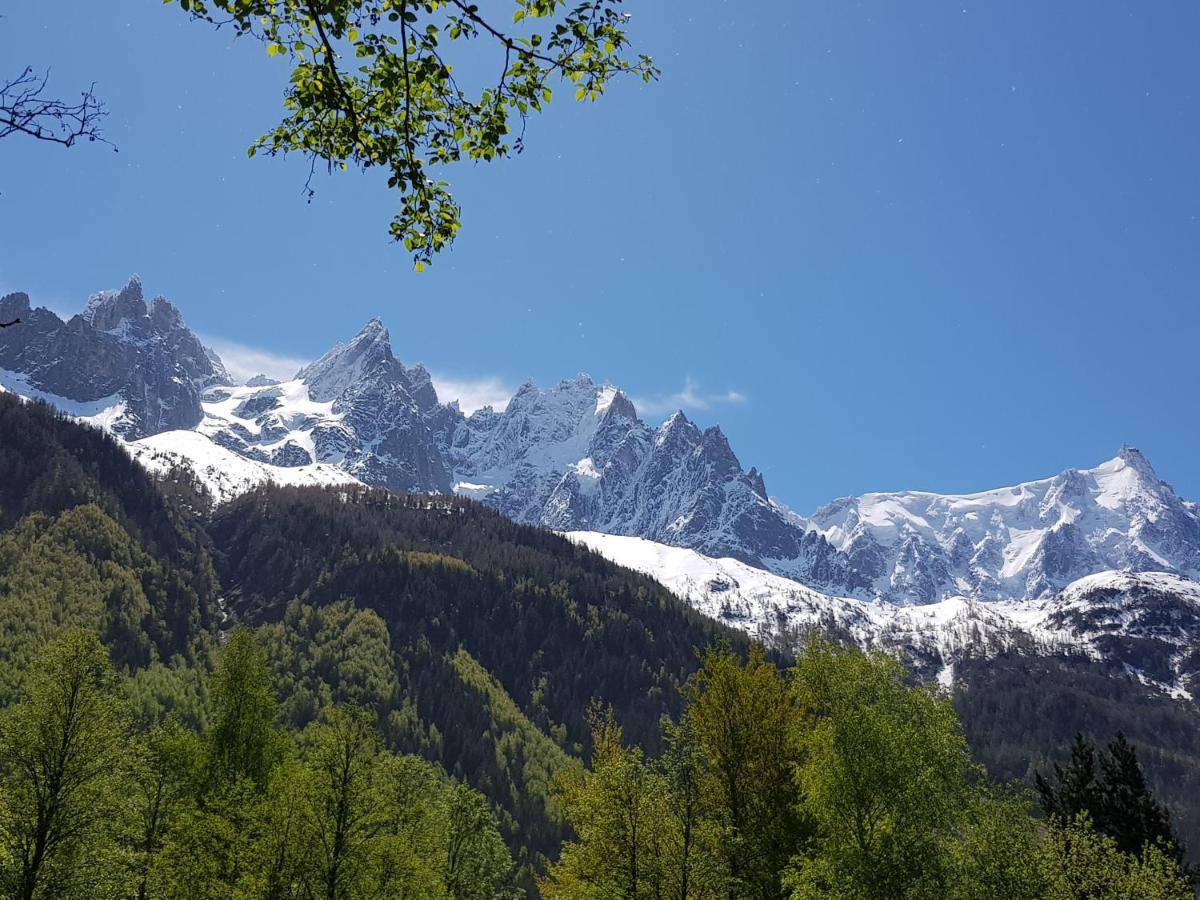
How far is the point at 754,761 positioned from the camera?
2669 centimetres

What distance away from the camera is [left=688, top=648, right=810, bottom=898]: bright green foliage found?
85.3ft

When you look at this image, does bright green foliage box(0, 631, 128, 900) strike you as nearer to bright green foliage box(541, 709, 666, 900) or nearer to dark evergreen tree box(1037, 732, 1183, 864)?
bright green foliage box(541, 709, 666, 900)

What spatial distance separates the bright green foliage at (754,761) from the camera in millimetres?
25984

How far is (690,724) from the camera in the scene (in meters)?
26.2

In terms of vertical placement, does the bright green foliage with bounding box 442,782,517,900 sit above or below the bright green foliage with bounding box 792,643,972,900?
below

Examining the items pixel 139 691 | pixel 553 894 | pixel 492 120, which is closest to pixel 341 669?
pixel 139 691

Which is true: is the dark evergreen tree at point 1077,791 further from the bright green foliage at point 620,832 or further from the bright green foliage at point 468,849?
the bright green foliage at point 468,849

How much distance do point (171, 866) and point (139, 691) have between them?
15350 centimetres

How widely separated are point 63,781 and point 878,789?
31547mm

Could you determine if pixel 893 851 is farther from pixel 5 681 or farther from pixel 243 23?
pixel 5 681

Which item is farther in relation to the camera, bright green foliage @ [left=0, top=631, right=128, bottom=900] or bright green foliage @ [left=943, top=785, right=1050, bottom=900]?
bright green foliage @ [left=0, top=631, right=128, bottom=900]

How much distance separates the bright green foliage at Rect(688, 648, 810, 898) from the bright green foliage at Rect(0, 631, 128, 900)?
2299 centimetres

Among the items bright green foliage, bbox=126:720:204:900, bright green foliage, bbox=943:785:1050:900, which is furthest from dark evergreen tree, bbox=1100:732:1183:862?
bright green foliage, bbox=126:720:204:900

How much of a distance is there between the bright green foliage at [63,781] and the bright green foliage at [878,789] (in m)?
26.2
